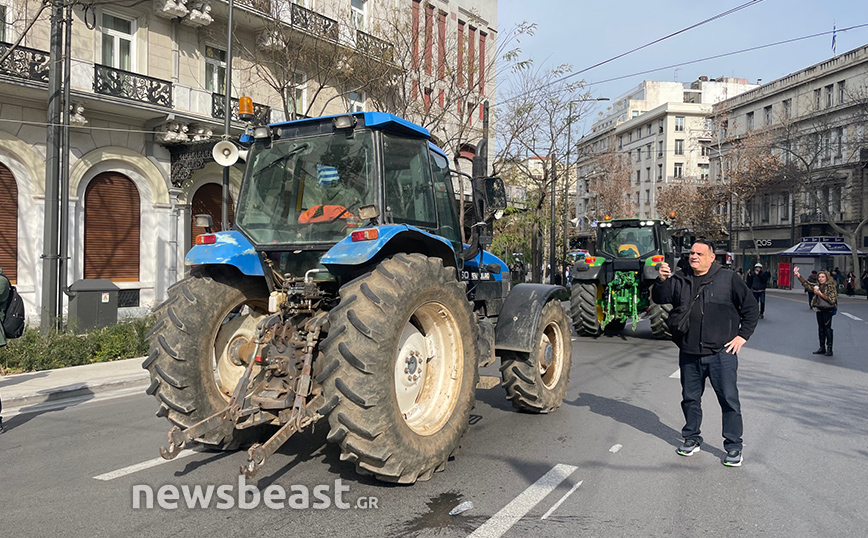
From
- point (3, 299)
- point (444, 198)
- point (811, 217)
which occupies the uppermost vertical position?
point (811, 217)

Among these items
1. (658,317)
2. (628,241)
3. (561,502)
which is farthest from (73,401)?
(628,241)

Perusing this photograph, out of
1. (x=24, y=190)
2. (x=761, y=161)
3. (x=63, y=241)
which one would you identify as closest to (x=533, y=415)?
(x=63, y=241)

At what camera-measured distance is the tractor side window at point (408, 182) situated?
516cm

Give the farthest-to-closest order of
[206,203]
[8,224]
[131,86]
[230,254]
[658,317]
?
[206,203]
[131,86]
[8,224]
[658,317]
[230,254]

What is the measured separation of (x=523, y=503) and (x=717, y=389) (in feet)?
6.92

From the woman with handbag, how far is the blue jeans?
25.5 feet

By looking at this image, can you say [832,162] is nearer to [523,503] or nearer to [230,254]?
[523,503]

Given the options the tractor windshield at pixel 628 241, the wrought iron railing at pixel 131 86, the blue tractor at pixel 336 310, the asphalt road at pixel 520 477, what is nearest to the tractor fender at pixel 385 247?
the blue tractor at pixel 336 310

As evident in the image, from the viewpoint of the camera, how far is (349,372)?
4.17m

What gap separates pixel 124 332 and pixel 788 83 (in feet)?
179

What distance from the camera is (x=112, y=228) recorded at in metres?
18.0

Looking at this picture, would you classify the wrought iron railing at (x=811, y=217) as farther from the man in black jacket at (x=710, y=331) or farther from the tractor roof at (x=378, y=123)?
the tractor roof at (x=378, y=123)

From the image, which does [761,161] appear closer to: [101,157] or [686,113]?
[686,113]

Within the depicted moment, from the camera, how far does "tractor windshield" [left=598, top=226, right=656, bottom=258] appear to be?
49.2ft
